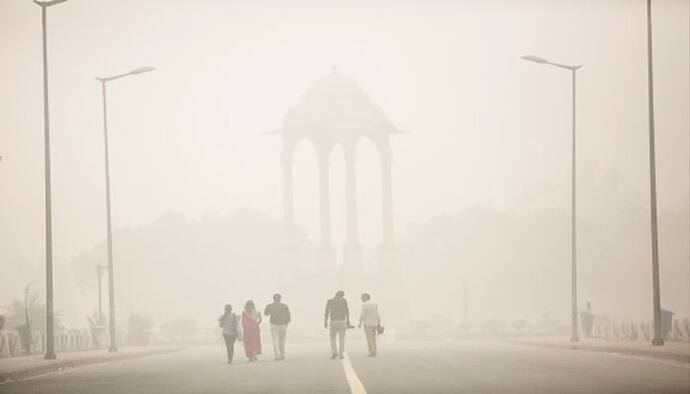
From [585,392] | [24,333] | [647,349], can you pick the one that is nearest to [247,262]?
[24,333]

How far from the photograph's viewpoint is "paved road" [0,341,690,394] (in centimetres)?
2575

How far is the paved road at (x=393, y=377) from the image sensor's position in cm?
2575

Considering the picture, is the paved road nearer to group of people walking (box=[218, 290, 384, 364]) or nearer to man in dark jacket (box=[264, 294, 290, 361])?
group of people walking (box=[218, 290, 384, 364])

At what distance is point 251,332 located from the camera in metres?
45.4

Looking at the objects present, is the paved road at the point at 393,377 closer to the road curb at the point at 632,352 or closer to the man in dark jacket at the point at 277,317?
the road curb at the point at 632,352

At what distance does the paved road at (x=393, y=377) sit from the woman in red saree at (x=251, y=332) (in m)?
4.22

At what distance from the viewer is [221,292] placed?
133125mm

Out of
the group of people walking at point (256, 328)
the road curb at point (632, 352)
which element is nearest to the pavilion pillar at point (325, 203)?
A: the road curb at point (632, 352)

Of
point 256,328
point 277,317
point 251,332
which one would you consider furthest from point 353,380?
point 256,328

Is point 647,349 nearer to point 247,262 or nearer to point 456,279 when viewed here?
point 456,279

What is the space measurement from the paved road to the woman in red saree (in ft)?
13.8

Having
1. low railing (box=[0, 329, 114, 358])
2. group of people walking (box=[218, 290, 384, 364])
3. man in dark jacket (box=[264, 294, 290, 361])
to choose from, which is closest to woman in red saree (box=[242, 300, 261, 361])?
group of people walking (box=[218, 290, 384, 364])

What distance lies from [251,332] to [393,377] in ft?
53.1

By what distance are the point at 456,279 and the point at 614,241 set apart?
14.8 m
